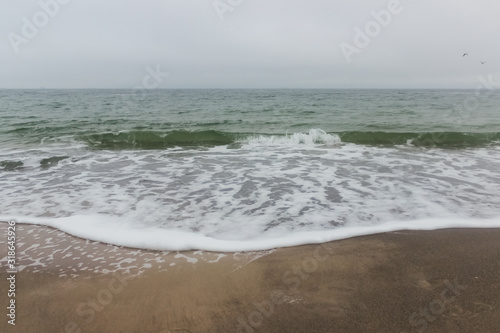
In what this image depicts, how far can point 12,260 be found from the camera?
13.4 feet

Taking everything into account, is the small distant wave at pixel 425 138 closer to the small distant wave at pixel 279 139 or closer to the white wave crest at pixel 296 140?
the small distant wave at pixel 279 139

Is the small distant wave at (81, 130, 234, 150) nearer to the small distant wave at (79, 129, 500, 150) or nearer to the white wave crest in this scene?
Answer: the small distant wave at (79, 129, 500, 150)

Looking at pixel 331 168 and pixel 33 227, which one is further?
pixel 331 168

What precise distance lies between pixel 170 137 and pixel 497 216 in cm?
1291

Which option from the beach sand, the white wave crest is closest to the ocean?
the white wave crest

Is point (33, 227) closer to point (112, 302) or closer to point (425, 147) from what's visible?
point (112, 302)

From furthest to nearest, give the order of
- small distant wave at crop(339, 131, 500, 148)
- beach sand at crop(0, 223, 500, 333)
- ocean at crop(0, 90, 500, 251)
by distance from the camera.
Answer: small distant wave at crop(339, 131, 500, 148), ocean at crop(0, 90, 500, 251), beach sand at crop(0, 223, 500, 333)

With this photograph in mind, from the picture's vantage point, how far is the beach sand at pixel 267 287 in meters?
2.90

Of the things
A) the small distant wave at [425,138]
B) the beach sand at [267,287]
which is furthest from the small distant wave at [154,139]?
the beach sand at [267,287]

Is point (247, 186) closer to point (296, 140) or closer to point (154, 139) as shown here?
point (296, 140)

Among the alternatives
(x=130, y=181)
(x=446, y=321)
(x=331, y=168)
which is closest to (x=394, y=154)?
(x=331, y=168)

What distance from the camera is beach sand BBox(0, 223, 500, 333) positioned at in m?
2.90

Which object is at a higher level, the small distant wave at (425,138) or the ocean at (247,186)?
the small distant wave at (425,138)

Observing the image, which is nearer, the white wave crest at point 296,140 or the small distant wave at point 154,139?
the small distant wave at point 154,139
